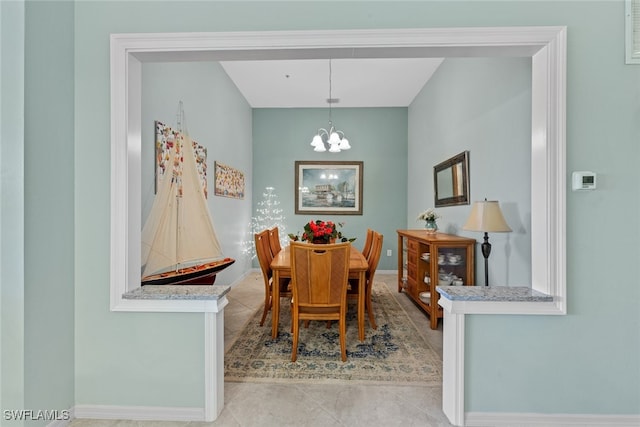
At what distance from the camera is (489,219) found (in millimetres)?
2049

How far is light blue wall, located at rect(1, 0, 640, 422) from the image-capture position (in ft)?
4.59

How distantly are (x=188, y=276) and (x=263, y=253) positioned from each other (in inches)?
28.0

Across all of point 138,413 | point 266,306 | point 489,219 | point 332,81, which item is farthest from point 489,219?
point 332,81

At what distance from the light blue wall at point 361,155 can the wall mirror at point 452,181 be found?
1300mm

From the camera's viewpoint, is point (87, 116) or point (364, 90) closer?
point (87, 116)

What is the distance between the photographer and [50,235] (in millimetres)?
1356

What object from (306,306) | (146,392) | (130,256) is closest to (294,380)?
(306,306)

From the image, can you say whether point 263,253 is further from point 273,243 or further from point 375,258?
point 375,258

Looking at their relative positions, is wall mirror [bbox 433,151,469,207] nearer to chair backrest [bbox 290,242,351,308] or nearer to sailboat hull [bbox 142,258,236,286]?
chair backrest [bbox 290,242,351,308]

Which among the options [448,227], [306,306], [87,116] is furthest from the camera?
[448,227]

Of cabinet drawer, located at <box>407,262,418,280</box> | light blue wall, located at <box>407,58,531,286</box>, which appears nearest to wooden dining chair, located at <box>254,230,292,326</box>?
cabinet drawer, located at <box>407,262,418,280</box>
